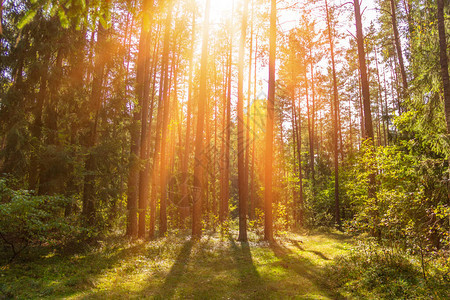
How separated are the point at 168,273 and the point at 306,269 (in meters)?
4.58

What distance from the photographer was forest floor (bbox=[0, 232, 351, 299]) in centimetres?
661

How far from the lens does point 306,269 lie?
9.49 m

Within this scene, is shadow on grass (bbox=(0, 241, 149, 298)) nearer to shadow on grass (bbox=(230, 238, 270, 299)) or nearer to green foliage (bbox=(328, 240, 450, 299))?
shadow on grass (bbox=(230, 238, 270, 299))

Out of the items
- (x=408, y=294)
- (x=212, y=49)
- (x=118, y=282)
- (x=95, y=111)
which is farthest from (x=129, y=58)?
(x=408, y=294)

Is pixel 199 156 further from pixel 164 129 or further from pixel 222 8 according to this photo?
pixel 222 8

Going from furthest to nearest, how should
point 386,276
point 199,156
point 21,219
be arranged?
1. point 199,156
2. point 21,219
3. point 386,276

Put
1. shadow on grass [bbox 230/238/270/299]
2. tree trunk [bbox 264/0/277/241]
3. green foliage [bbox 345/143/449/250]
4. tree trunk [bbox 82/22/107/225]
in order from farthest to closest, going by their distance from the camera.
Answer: tree trunk [bbox 264/0/277/241]
tree trunk [bbox 82/22/107/225]
green foliage [bbox 345/143/449/250]
shadow on grass [bbox 230/238/270/299]

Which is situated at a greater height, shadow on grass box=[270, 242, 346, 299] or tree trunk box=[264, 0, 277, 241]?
tree trunk box=[264, 0, 277, 241]

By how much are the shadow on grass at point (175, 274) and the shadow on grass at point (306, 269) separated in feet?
12.0

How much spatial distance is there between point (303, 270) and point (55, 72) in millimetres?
12043

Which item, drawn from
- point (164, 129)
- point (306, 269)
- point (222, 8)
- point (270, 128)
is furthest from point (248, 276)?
point (222, 8)

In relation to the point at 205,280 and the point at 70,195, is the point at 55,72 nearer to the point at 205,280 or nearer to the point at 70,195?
the point at 70,195

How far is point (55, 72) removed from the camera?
11367 mm

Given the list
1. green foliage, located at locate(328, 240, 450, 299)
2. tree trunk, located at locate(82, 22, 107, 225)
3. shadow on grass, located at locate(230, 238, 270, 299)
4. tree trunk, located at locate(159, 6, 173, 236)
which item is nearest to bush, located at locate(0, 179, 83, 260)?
tree trunk, located at locate(82, 22, 107, 225)
